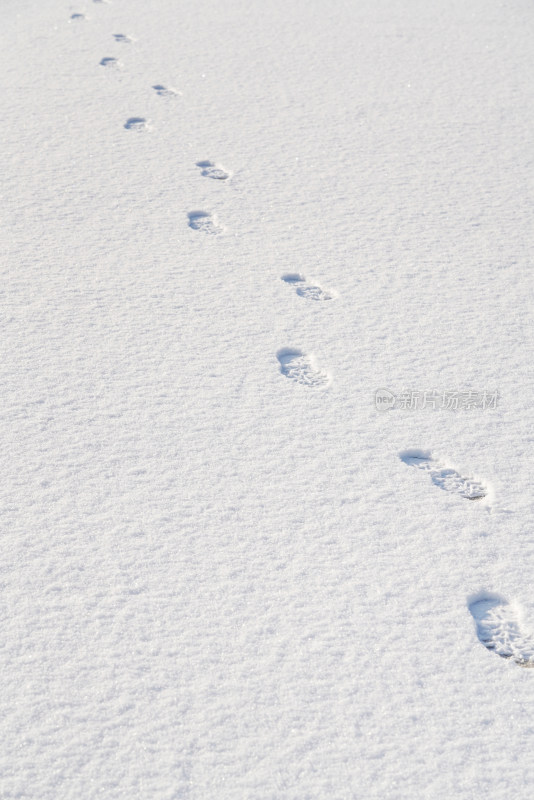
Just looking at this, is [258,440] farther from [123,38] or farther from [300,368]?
[123,38]

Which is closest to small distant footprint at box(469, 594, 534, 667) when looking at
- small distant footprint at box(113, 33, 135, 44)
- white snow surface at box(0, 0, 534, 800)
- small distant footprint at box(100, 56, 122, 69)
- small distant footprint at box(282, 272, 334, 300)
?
white snow surface at box(0, 0, 534, 800)

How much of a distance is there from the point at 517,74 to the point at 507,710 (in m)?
3.25

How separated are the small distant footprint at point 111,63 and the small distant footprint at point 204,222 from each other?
142cm

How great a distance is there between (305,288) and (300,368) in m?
0.38

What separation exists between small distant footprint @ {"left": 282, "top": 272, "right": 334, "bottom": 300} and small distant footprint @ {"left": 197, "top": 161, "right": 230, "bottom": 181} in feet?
2.20

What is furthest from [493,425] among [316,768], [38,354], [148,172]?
[148,172]

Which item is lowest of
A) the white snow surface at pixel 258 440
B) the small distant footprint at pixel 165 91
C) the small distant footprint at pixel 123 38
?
the white snow surface at pixel 258 440

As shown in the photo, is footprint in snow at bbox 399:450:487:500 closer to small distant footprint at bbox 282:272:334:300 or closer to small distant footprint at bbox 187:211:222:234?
small distant footprint at bbox 282:272:334:300

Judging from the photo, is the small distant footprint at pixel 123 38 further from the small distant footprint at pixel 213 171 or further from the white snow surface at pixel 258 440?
the small distant footprint at pixel 213 171

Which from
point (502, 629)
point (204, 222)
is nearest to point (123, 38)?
point (204, 222)

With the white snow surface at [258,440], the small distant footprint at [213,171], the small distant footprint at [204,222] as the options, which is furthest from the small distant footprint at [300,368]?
the small distant footprint at [213,171]

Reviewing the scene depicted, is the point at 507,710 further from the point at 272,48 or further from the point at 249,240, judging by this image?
the point at 272,48

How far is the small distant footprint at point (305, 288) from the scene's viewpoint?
2.24 metres

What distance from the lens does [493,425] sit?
1.85m
